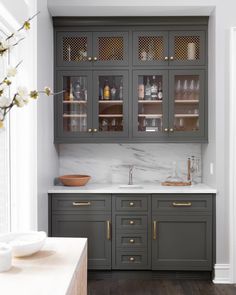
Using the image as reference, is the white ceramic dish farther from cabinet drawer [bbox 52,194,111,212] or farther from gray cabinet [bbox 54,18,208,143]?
gray cabinet [bbox 54,18,208,143]

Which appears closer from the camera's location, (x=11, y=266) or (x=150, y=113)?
(x=11, y=266)

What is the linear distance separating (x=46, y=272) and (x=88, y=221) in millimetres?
2284

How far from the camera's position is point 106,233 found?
393 centimetres

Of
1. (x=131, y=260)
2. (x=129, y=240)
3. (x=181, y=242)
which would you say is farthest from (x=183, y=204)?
(x=131, y=260)

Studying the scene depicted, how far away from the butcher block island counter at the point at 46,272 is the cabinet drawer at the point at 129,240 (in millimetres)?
1863

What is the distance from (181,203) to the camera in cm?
389

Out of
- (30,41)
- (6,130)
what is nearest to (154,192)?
(6,130)

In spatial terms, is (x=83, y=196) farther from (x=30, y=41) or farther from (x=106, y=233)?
(x=30, y=41)

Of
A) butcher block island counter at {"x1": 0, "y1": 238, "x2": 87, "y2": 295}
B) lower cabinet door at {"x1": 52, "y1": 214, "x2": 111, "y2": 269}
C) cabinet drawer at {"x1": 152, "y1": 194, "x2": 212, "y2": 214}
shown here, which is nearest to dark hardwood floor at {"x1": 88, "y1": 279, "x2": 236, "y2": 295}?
lower cabinet door at {"x1": 52, "y1": 214, "x2": 111, "y2": 269}

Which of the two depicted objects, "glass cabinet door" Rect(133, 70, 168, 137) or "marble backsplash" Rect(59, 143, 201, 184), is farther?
"marble backsplash" Rect(59, 143, 201, 184)

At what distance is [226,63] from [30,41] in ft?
6.02

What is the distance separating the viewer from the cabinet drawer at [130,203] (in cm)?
391

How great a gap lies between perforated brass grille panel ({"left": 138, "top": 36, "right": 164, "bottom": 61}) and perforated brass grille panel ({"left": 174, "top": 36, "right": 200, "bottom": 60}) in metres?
0.15

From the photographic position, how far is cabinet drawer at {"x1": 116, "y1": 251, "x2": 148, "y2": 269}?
3926mm
